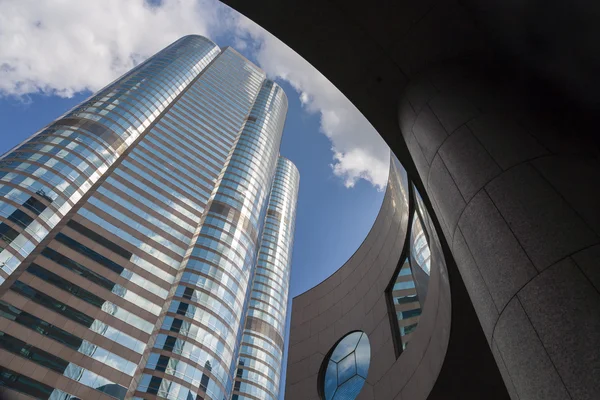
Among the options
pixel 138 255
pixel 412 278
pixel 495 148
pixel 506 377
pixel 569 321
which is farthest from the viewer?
pixel 138 255

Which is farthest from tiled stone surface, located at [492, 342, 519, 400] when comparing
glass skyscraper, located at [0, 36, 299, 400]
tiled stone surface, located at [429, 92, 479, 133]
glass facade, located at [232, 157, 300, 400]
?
glass facade, located at [232, 157, 300, 400]

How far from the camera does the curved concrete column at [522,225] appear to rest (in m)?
2.54

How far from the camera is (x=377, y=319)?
475 inches

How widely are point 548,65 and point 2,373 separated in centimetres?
4585

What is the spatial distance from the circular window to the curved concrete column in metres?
8.86

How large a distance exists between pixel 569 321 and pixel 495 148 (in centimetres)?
183

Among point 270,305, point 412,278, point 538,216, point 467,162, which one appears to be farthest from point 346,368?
point 270,305

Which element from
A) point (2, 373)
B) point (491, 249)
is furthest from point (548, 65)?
point (2, 373)

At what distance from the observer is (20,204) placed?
4459cm

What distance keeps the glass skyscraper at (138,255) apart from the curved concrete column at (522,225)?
43.2 meters

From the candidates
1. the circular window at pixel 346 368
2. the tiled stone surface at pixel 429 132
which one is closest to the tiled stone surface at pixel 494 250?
the tiled stone surface at pixel 429 132

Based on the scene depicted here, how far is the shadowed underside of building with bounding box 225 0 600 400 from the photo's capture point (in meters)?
2.71

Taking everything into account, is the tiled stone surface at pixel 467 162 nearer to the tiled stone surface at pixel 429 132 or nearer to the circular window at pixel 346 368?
the tiled stone surface at pixel 429 132

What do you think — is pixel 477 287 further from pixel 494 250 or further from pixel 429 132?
pixel 429 132
